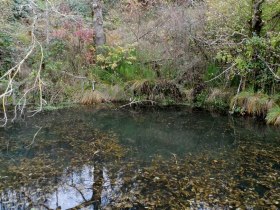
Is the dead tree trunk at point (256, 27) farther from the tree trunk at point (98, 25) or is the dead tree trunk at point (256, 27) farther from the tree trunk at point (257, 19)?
the tree trunk at point (98, 25)

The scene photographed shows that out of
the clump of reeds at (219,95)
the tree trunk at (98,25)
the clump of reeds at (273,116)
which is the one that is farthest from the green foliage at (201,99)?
the tree trunk at (98,25)

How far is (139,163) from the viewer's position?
26.6 ft

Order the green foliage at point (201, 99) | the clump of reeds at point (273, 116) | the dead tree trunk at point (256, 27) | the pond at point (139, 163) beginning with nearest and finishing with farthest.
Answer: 1. the pond at point (139, 163)
2. the clump of reeds at point (273, 116)
3. the dead tree trunk at point (256, 27)
4. the green foliage at point (201, 99)

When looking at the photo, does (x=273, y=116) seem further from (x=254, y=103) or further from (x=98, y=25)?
(x=98, y=25)

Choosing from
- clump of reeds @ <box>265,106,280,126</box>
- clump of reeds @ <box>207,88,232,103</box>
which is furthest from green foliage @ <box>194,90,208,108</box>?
clump of reeds @ <box>265,106,280,126</box>

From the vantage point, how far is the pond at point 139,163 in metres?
6.35

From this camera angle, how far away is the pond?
250 inches

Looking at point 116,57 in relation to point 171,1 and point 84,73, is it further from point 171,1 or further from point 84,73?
point 171,1

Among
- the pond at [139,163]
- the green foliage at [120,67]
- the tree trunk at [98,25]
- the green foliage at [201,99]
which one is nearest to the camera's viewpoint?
the pond at [139,163]

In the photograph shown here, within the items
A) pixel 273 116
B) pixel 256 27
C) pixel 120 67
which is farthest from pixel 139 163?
pixel 120 67

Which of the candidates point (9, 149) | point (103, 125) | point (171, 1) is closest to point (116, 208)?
point (9, 149)

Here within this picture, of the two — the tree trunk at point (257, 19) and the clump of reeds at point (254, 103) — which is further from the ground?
the tree trunk at point (257, 19)

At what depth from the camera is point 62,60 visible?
1524 cm

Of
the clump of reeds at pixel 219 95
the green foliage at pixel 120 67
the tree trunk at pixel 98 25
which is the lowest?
the clump of reeds at pixel 219 95
